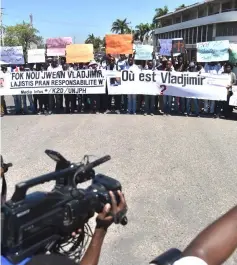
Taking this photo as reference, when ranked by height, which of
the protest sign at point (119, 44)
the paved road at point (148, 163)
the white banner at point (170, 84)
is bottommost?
the paved road at point (148, 163)

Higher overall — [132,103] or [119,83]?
[119,83]

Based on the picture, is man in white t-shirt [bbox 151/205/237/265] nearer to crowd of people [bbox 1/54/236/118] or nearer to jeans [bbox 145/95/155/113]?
crowd of people [bbox 1/54/236/118]

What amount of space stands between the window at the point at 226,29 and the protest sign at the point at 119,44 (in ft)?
134

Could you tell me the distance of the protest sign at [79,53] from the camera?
15180 mm

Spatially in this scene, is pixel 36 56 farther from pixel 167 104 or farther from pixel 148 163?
pixel 148 163

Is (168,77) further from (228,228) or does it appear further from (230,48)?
(228,228)

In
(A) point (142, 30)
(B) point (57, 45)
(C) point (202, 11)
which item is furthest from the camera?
(A) point (142, 30)

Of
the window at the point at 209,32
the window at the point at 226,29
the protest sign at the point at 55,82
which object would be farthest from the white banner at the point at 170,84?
the window at the point at 209,32

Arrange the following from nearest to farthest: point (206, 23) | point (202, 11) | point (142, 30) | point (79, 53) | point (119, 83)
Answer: point (119, 83) < point (79, 53) < point (206, 23) < point (202, 11) < point (142, 30)

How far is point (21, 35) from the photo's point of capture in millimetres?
75000

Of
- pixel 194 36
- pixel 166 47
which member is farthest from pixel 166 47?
pixel 194 36

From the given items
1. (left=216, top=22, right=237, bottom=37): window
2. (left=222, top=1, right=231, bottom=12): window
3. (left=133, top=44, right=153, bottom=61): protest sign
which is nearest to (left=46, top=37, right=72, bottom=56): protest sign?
(left=133, top=44, right=153, bottom=61): protest sign

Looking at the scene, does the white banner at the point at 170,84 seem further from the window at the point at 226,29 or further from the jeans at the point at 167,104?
the window at the point at 226,29

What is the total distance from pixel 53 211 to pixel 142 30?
117551 millimetres
